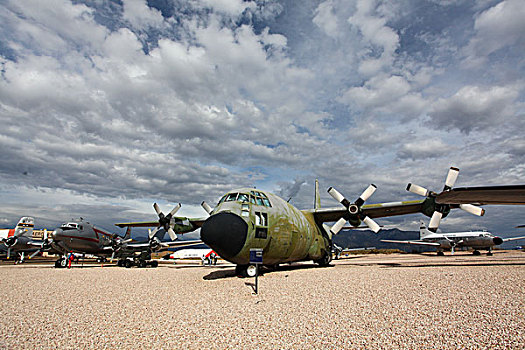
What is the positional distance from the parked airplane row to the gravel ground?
2.53 metres

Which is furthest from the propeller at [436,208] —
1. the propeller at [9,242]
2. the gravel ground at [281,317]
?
the propeller at [9,242]

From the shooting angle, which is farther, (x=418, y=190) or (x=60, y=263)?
(x=60, y=263)

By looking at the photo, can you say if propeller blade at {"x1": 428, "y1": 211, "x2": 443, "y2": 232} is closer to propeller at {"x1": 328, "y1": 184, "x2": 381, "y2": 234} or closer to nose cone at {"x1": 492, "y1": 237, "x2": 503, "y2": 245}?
propeller at {"x1": 328, "y1": 184, "x2": 381, "y2": 234}

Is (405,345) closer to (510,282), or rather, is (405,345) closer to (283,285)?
(283,285)

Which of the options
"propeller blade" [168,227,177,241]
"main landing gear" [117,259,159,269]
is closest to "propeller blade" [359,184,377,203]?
"propeller blade" [168,227,177,241]

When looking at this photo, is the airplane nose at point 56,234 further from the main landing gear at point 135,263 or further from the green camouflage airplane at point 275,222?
the green camouflage airplane at point 275,222

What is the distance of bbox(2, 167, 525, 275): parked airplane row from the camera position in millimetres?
12344

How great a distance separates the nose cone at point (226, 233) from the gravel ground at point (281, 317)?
6.72ft

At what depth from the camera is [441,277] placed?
11508 mm

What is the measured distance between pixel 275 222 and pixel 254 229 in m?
1.91

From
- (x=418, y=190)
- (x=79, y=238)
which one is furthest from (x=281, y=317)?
(x=79, y=238)

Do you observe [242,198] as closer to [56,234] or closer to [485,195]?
[485,195]

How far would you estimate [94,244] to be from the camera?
31656 millimetres

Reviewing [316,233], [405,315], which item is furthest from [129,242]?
[405,315]
